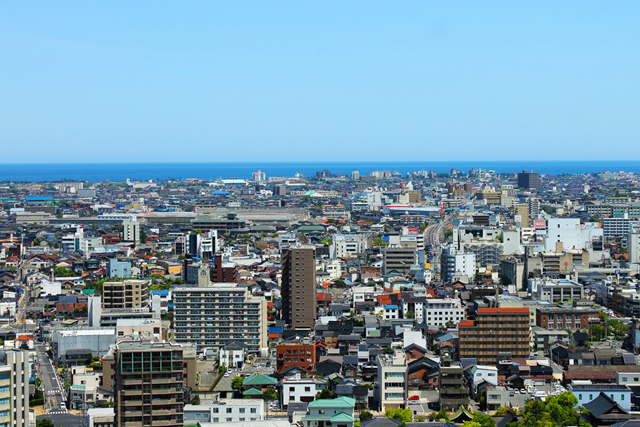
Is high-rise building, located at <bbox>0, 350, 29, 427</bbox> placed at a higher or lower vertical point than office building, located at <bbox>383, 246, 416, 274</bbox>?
higher

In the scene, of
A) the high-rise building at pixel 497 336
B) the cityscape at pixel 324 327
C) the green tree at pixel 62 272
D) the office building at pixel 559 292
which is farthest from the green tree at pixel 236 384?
the green tree at pixel 62 272

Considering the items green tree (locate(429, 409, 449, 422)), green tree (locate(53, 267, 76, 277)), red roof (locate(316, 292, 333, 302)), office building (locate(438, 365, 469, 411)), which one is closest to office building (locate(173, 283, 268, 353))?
red roof (locate(316, 292, 333, 302))

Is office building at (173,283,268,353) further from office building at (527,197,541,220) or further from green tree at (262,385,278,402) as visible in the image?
office building at (527,197,541,220)

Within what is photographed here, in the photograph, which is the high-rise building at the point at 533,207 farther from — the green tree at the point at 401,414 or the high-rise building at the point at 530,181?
the green tree at the point at 401,414

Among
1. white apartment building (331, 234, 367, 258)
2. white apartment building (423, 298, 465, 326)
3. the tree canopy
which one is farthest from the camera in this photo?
white apartment building (331, 234, 367, 258)

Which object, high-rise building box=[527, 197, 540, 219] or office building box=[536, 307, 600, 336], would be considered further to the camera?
high-rise building box=[527, 197, 540, 219]

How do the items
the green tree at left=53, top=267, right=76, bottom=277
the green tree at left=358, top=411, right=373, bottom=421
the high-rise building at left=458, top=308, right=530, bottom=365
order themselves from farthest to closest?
the green tree at left=53, top=267, right=76, bottom=277
the high-rise building at left=458, top=308, right=530, bottom=365
the green tree at left=358, top=411, right=373, bottom=421
